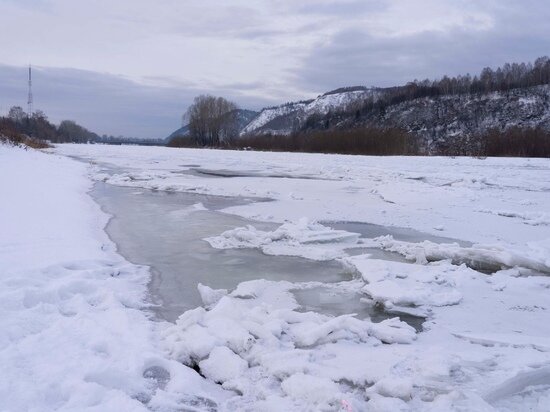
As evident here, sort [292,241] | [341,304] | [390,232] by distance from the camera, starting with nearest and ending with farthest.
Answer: [341,304], [292,241], [390,232]

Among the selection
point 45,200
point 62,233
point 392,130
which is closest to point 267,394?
point 62,233

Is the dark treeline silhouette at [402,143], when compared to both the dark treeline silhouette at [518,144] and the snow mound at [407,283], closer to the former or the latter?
the dark treeline silhouette at [518,144]

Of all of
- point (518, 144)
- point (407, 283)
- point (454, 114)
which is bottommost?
point (407, 283)

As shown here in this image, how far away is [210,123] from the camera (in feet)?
273

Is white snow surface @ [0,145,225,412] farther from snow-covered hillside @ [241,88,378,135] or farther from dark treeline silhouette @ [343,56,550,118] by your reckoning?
snow-covered hillside @ [241,88,378,135]

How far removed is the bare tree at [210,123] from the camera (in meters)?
82.8

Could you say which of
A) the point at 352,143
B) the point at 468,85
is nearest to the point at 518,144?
the point at 352,143

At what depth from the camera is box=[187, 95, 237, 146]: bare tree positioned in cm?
8281

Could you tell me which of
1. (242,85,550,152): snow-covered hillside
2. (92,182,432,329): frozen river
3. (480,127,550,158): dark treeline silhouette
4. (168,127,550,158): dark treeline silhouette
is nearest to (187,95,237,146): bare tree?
(168,127,550,158): dark treeline silhouette

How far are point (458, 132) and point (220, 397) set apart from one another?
288 feet

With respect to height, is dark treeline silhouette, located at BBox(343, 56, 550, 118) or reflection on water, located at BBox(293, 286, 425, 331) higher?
dark treeline silhouette, located at BBox(343, 56, 550, 118)

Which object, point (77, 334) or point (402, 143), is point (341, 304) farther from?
point (402, 143)

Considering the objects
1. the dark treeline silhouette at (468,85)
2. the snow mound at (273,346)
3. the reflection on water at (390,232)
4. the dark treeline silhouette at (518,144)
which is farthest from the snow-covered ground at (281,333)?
the dark treeline silhouette at (468,85)

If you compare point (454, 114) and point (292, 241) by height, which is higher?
point (454, 114)
